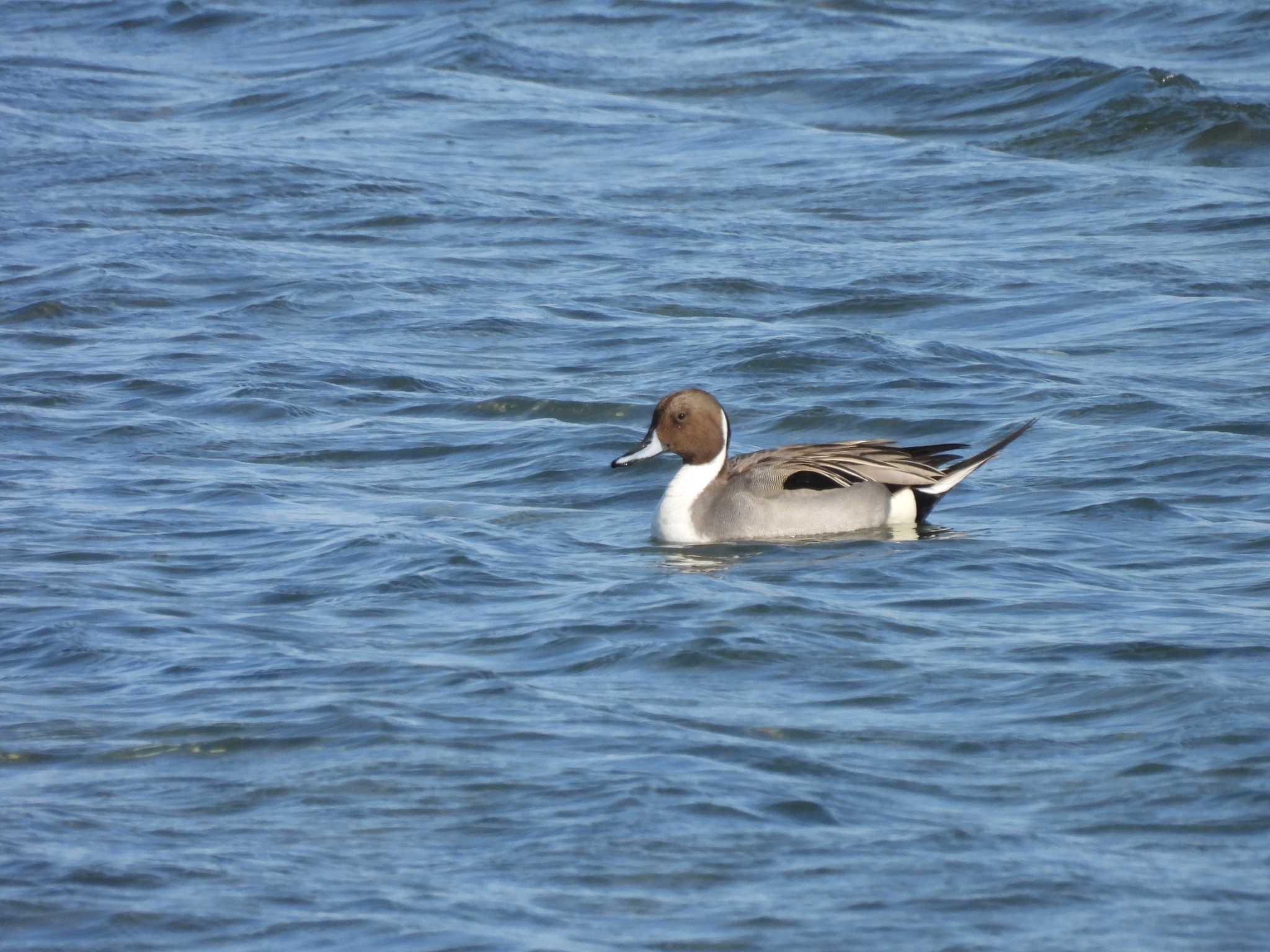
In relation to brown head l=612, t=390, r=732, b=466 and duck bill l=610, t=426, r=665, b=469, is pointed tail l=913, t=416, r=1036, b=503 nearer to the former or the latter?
brown head l=612, t=390, r=732, b=466

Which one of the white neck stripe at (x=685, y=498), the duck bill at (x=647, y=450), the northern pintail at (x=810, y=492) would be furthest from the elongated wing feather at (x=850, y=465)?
the duck bill at (x=647, y=450)

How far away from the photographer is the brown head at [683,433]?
30.6ft

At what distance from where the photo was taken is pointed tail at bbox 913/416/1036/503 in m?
9.12

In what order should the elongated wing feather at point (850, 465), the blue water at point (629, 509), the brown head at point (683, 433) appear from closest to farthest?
the blue water at point (629, 509), the elongated wing feather at point (850, 465), the brown head at point (683, 433)

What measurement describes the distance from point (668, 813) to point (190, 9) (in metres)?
21.0

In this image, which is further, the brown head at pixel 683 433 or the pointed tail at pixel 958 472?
the brown head at pixel 683 433

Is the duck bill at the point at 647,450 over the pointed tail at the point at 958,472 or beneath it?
over

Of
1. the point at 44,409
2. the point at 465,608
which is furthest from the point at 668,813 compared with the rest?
the point at 44,409

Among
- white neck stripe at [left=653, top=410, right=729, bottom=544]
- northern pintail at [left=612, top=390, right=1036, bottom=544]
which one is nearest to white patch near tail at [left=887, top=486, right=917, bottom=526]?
northern pintail at [left=612, top=390, right=1036, bottom=544]

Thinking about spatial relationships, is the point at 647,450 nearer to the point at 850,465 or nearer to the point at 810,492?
the point at 810,492

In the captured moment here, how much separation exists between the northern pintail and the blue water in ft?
0.61

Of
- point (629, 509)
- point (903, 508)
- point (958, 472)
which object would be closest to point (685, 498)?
point (629, 509)

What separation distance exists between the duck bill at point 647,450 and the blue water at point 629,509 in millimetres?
308

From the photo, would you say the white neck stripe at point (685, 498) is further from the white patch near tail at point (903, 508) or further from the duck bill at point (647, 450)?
the white patch near tail at point (903, 508)
